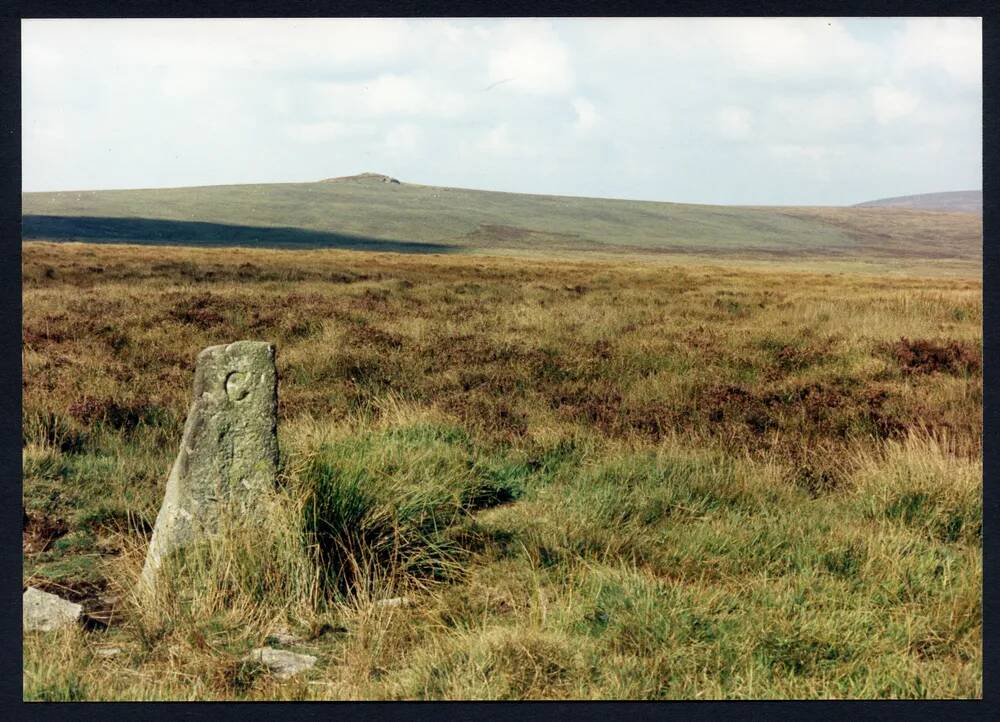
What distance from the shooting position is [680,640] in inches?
166

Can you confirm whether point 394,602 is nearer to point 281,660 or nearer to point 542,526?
point 281,660

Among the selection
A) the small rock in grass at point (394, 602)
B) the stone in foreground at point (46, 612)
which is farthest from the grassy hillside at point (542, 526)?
the stone in foreground at point (46, 612)

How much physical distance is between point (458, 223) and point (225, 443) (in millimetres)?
92806

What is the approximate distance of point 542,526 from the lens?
564cm

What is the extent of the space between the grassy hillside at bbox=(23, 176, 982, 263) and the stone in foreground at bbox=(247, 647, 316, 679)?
67007 mm

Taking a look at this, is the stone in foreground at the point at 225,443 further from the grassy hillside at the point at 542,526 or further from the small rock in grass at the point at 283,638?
the small rock in grass at the point at 283,638

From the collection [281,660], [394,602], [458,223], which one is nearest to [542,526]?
[394,602]

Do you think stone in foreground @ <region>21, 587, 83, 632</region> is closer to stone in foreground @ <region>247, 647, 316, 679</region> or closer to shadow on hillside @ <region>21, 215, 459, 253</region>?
stone in foreground @ <region>247, 647, 316, 679</region>

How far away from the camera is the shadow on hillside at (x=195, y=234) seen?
69.0 m

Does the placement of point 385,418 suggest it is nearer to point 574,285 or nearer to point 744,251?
point 574,285

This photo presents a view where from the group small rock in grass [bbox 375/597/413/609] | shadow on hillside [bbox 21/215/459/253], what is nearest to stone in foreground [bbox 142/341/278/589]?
small rock in grass [bbox 375/597/413/609]

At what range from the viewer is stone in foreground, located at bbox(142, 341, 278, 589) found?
503cm

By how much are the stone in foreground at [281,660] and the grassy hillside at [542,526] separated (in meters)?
0.07

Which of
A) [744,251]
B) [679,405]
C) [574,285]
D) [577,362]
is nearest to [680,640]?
[679,405]
